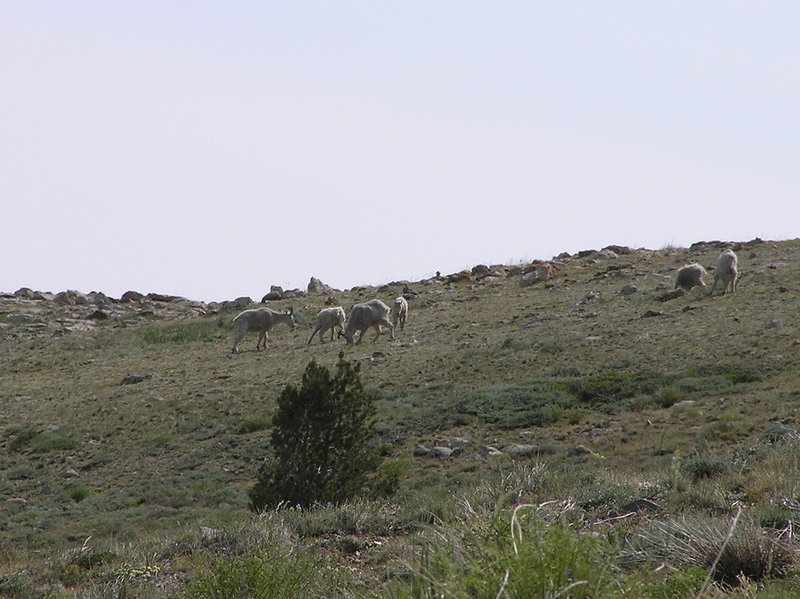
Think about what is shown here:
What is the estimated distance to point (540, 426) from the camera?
17.4 metres

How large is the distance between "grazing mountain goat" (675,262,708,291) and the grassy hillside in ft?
1.83

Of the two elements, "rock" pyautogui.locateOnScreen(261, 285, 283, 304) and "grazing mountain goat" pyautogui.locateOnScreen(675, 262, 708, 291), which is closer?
"grazing mountain goat" pyautogui.locateOnScreen(675, 262, 708, 291)

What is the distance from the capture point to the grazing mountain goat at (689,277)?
28.2 meters

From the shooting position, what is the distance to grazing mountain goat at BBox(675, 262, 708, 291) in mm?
28188

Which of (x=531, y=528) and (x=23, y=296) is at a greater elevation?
(x=23, y=296)

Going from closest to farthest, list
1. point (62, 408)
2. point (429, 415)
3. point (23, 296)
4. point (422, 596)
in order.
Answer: point (422, 596) → point (429, 415) → point (62, 408) → point (23, 296)

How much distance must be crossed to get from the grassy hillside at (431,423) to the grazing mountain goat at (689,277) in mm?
556

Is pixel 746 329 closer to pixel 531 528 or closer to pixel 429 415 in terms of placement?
pixel 429 415

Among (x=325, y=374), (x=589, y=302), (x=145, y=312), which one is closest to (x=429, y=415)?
(x=325, y=374)

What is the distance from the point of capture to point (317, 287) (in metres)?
43.2

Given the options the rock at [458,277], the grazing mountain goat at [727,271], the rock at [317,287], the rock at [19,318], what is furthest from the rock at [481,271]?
the rock at [19,318]

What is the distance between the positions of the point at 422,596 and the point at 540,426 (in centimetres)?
1374

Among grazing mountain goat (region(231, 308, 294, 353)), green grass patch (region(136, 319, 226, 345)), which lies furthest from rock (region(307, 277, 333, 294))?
grazing mountain goat (region(231, 308, 294, 353))

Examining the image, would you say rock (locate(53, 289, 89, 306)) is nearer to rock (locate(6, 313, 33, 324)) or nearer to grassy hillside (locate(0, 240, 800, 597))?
rock (locate(6, 313, 33, 324))
